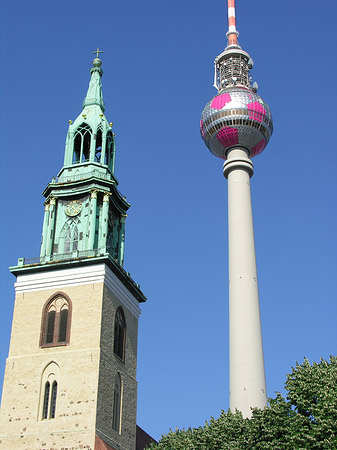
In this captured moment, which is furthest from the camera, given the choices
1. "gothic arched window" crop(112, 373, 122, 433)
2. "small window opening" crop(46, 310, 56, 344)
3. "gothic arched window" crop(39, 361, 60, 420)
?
"small window opening" crop(46, 310, 56, 344)

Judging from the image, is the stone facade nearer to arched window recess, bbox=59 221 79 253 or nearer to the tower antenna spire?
arched window recess, bbox=59 221 79 253

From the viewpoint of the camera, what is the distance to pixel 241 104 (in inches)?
2608

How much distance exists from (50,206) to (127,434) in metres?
17.5

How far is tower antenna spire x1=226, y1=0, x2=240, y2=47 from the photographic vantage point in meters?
74.8

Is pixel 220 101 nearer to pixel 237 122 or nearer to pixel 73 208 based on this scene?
pixel 237 122

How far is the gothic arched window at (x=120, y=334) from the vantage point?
51188 millimetres

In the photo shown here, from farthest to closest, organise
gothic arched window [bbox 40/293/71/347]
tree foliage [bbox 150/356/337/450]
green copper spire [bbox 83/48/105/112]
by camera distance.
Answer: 1. green copper spire [bbox 83/48/105/112]
2. gothic arched window [bbox 40/293/71/347]
3. tree foliage [bbox 150/356/337/450]

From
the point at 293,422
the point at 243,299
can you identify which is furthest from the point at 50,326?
the point at 293,422

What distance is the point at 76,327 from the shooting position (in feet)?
161

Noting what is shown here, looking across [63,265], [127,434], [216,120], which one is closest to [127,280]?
[63,265]

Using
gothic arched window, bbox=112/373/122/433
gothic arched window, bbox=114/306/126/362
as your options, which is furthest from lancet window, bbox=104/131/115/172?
gothic arched window, bbox=112/373/122/433

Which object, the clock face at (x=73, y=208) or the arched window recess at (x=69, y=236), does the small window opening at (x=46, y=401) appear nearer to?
the arched window recess at (x=69, y=236)

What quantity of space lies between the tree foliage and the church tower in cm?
1043

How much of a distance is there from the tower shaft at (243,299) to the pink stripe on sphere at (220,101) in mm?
4897
